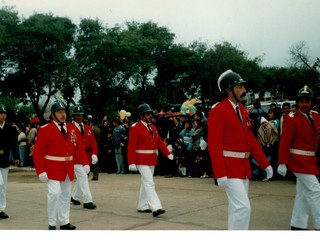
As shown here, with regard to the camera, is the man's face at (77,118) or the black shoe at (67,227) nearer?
the black shoe at (67,227)

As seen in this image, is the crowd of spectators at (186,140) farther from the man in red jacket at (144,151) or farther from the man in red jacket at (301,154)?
the man in red jacket at (301,154)

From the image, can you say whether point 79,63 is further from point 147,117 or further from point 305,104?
point 305,104

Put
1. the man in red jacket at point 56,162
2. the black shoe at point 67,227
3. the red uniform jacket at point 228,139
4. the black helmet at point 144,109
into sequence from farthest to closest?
1. the black helmet at point 144,109
2. the black shoe at point 67,227
3. the man in red jacket at point 56,162
4. the red uniform jacket at point 228,139

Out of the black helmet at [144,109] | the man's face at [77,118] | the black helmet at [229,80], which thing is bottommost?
the man's face at [77,118]

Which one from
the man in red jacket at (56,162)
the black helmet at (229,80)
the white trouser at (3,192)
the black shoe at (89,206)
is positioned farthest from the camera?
the black shoe at (89,206)

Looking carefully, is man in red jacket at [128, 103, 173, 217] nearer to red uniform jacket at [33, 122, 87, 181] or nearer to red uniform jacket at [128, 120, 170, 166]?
red uniform jacket at [128, 120, 170, 166]

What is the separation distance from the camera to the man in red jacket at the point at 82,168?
315 inches

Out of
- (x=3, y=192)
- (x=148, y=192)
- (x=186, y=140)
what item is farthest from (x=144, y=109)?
(x=186, y=140)

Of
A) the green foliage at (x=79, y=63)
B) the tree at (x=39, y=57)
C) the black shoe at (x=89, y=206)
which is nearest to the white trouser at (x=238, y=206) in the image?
the black shoe at (x=89, y=206)

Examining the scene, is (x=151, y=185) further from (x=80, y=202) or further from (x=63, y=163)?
(x=80, y=202)

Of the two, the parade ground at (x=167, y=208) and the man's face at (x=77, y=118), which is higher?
the man's face at (x=77, y=118)

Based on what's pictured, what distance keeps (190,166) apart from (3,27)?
553 inches

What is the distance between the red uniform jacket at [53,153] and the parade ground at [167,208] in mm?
927

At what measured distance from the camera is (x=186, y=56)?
38906 millimetres
